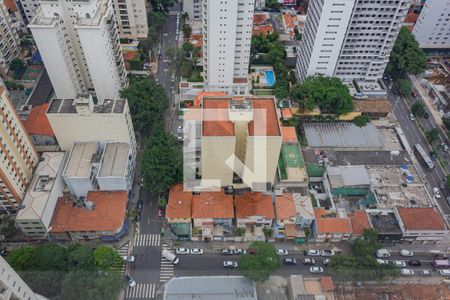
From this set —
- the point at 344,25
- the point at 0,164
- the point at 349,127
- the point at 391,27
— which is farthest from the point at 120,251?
the point at 391,27

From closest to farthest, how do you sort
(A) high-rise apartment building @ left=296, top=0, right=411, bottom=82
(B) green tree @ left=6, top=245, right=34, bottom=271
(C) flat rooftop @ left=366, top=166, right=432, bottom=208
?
(B) green tree @ left=6, top=245, right=34, bottom=271 < (C) flat rooftop @ left=366, top=166, right=432, bottom=208 < (A) high-rise apartment building @ left=296, top=0, right=411, bottom=82

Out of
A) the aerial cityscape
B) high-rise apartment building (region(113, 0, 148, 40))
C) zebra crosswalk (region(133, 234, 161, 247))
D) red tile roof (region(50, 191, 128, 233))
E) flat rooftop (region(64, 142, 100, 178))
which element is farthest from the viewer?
high-rise apartment building (region(113, 0, 148, 40))

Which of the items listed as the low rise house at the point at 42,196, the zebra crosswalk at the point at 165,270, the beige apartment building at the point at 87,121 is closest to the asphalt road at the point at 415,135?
the zebra crosswalk at the point at 165,270

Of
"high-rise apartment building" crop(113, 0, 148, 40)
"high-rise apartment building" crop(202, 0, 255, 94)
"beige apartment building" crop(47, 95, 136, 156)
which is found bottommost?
"beige apartment building" crop(47, 95, 136, 156)

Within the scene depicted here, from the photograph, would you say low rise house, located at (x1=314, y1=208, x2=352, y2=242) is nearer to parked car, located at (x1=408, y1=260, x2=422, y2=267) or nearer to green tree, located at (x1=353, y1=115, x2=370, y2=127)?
parked car, located at (x1=408, y1=260, x2=422, y2=267)

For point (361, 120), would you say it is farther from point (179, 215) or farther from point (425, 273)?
point (179, 215)

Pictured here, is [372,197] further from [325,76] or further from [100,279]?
[100,279]

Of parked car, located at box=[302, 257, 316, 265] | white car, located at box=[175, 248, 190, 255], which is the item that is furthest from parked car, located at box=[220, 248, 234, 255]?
parked car, located at box=[302, 257, 316, 265]

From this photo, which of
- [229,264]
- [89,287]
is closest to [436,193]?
[229,264]
